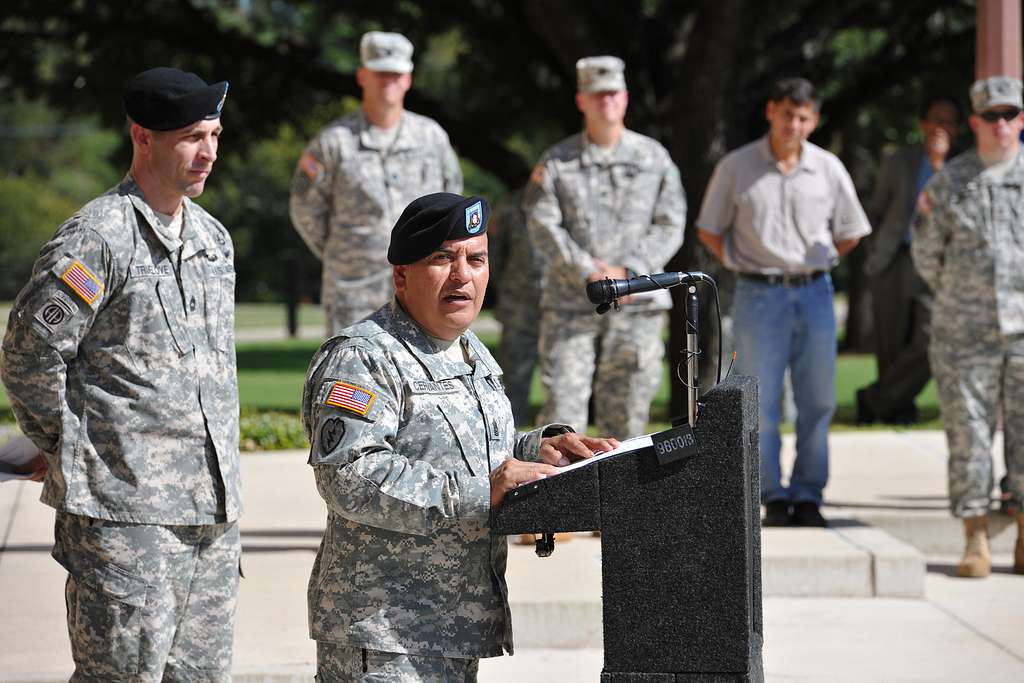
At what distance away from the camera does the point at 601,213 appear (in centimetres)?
782

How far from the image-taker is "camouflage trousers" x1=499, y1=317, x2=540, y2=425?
12320 millimetres

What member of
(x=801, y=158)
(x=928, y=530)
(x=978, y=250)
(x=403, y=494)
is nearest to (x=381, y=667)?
(x=403, y=494)

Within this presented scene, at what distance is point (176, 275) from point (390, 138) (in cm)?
346

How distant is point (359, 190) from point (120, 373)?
11.5ft

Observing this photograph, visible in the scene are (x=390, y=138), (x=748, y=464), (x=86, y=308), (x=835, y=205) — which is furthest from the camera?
(x=835, y=205)

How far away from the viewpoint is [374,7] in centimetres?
1761

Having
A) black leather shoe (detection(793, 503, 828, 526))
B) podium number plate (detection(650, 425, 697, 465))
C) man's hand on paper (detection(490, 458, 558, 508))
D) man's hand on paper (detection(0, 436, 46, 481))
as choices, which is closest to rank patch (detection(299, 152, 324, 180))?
black leather shoe (detection(793, 503, 828, 526))

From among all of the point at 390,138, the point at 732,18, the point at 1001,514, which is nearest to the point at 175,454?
the point at 390,138

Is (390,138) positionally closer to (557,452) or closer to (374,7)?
(557,452)

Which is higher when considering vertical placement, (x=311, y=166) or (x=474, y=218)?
(x=311, y=166)

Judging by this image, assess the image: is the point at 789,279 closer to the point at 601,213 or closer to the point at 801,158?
the point at 801,158

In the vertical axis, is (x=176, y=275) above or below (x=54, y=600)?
above

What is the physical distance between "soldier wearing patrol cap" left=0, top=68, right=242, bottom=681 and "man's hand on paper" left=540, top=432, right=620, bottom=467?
1.11 meters

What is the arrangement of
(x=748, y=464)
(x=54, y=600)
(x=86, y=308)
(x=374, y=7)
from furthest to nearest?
1. (x=374, y=7)
2. (x=54, y=600)
3. (x=86, y=308)
4. (x=748, y=464)
